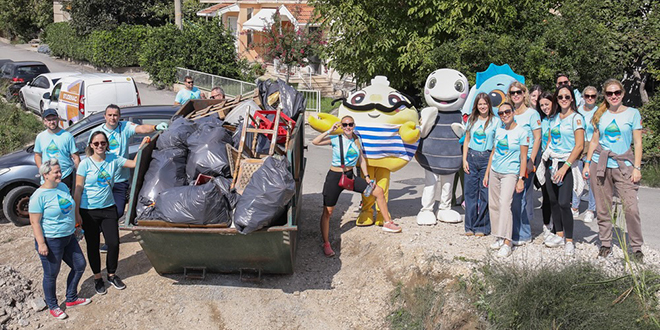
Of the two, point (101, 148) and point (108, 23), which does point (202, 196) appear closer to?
point (101, 148)

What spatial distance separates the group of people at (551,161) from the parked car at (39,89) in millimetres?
13965

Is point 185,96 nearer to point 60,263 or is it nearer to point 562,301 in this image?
point 60,263

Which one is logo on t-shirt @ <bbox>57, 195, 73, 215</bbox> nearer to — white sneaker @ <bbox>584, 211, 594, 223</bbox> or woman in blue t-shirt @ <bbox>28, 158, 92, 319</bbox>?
woman in blue t-shirt @ <bbox>28, 158, 92, 319</bbox>

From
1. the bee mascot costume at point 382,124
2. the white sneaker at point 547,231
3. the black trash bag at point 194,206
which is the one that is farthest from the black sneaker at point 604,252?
the black trash bag at point 194,206

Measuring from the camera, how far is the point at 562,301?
17.8 feet

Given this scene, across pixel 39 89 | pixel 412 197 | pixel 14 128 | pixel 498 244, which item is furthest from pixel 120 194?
pixel 39 89

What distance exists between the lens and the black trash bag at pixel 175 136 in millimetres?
7129

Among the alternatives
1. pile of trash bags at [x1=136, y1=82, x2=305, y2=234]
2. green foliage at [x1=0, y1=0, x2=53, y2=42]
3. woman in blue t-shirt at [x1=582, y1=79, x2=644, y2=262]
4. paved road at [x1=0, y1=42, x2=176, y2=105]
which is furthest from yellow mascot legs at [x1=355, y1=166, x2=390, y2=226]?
green foliage at [x1=0, y1=0, x2=53, y2=42]

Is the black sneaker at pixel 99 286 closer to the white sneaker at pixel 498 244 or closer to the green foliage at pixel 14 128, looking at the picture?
the white sneaker at pixel 498 244

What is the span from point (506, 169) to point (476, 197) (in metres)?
0.83

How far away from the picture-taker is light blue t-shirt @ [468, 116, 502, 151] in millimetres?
6836

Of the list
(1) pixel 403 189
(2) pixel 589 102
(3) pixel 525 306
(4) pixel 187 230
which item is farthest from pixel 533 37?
(4) pixel 187 230

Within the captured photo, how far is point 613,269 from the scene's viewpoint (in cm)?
597

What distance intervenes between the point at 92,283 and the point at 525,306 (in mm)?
4812
